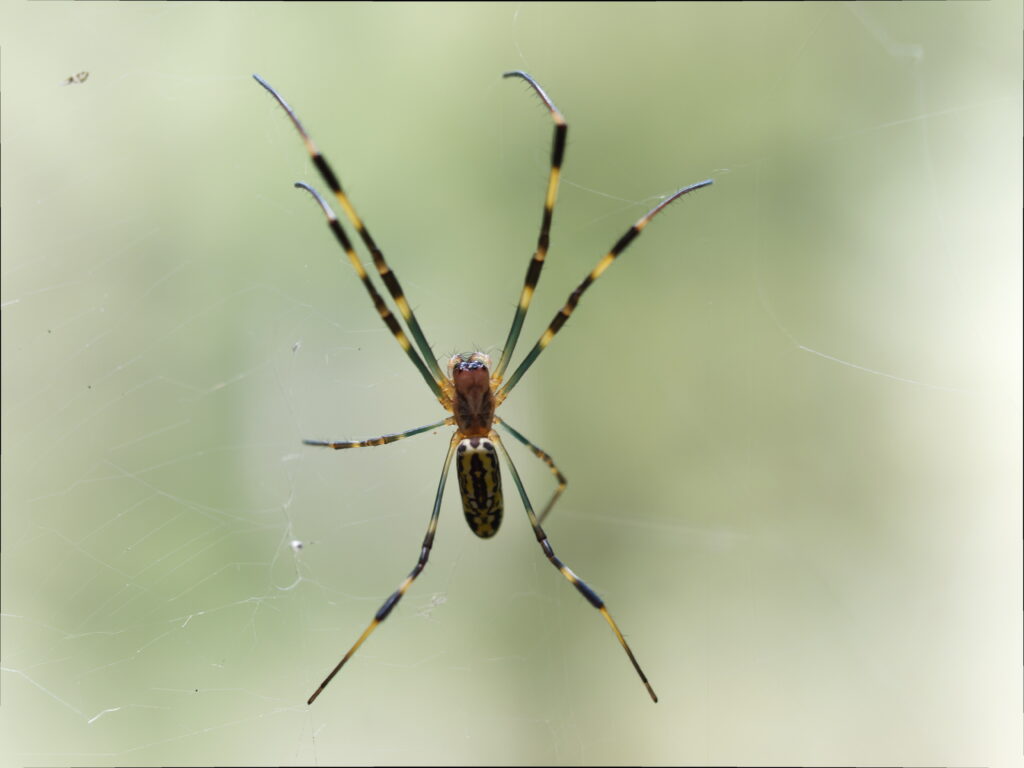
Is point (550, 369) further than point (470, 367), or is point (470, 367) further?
point (550, 369)

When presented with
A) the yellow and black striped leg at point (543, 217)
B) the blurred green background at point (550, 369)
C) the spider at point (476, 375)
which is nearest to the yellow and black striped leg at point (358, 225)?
the spider at point (476, 375)

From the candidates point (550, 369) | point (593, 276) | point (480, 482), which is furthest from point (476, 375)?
point (550, 369)

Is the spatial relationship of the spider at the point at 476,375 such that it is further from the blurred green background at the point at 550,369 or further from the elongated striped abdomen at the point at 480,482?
the blurred green background at the point at 550,369

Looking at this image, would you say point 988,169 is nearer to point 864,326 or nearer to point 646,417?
point 864,326

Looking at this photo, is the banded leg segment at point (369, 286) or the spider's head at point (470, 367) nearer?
the banded leg segment at point (369, 286)

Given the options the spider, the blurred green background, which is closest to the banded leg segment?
the spider

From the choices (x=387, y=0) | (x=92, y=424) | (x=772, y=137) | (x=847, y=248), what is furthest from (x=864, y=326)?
(x=92, y=424)

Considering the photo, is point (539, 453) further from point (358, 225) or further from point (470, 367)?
point (358, 225)
